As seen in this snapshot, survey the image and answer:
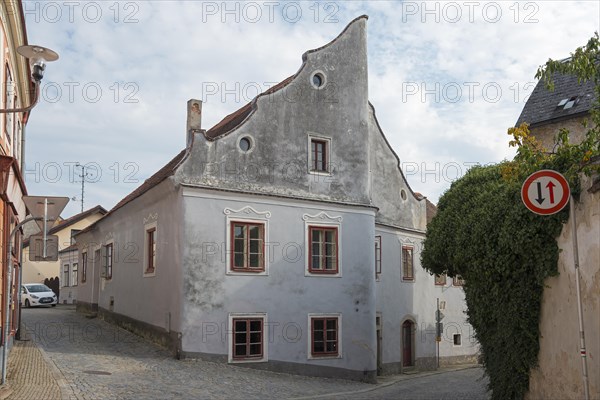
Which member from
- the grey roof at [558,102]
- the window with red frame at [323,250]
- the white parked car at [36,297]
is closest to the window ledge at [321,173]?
the window with red frame at [323,250]

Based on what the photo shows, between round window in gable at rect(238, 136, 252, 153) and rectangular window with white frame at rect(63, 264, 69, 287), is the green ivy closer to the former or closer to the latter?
round window in gable at rect(238, 136, 252, 153)

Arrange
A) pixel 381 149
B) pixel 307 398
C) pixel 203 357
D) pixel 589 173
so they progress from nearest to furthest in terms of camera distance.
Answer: pixel 589 173 < pixel 307 398 < pixel 203 357 < pixel 381 149

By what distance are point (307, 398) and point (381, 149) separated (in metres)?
13.5

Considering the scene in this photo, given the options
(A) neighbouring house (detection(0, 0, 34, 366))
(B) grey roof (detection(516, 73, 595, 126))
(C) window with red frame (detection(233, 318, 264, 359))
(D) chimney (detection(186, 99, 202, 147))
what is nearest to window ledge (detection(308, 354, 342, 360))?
(C) window with red frame (detection(233, 318, 264, 359))

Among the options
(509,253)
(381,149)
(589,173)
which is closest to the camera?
(589,173)

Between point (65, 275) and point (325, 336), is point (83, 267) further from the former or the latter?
point (325, 336)

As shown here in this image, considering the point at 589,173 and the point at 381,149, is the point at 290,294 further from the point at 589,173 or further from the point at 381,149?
the point at 589,173

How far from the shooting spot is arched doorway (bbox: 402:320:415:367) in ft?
88.1

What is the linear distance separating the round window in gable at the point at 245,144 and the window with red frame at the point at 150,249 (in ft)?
13.2

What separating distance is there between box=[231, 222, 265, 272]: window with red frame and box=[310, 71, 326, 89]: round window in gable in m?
5.31

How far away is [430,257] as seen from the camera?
45.6 feet

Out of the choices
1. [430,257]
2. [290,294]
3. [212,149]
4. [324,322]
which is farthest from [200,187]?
[430,257]

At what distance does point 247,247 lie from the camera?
1919cm

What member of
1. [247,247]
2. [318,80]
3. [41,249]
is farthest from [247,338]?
[318,80]
